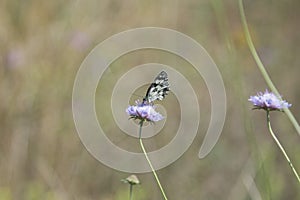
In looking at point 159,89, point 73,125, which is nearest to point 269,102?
point 159,89

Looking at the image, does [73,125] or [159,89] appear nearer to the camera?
[159,89]

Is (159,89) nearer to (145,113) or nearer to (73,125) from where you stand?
(145,113)

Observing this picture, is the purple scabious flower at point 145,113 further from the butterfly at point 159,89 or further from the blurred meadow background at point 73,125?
the blurred meadow background at point 73,125

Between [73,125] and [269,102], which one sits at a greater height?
[73,125]

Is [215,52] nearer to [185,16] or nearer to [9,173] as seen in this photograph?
[185,16]

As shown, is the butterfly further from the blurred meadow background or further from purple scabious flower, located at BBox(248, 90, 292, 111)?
the blurred meadow background

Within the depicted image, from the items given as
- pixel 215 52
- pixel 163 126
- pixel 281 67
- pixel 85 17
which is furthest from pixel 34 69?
pixel 281 67
